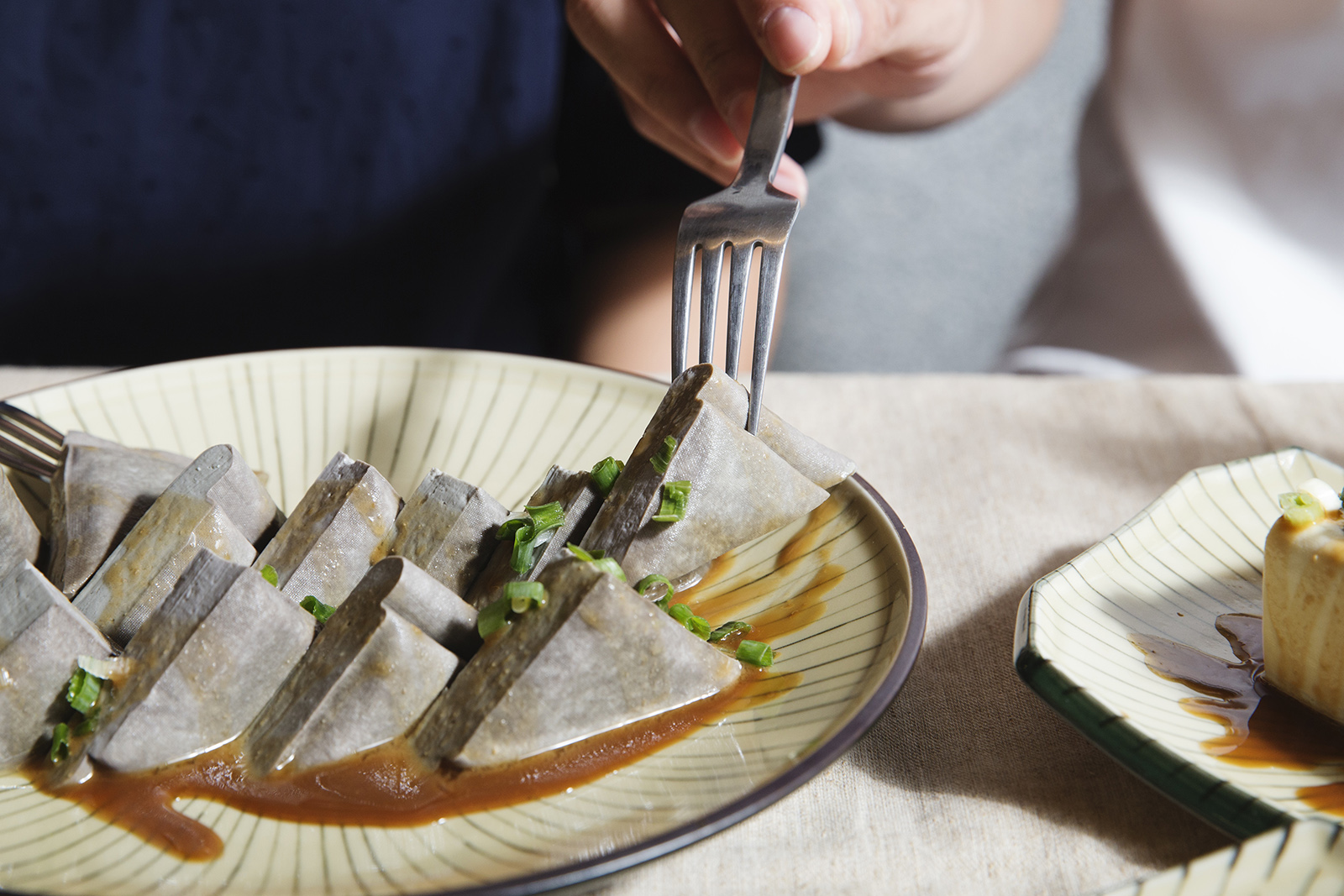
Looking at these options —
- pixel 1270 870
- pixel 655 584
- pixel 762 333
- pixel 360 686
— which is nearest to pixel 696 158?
pixel 762 333

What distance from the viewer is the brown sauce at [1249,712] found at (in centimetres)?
104

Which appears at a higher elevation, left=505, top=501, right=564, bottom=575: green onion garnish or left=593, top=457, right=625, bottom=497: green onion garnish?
left=593, top=457, right=625, bottom=497: green onion garnish

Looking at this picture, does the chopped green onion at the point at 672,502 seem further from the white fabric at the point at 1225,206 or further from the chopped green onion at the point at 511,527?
the white fabric at the point at 1225,206

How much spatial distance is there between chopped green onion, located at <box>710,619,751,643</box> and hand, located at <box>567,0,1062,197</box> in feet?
2.72

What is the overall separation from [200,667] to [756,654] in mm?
582

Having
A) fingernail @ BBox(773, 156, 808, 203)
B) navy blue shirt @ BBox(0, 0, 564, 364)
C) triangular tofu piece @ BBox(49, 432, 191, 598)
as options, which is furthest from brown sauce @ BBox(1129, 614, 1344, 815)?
navy blue shirt @ BBox(0, 0, 564, 364)

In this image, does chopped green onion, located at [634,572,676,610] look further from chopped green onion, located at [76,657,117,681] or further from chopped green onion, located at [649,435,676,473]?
chopped green onion, located at [76,657,117,681]

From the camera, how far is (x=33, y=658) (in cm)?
Answer: 100

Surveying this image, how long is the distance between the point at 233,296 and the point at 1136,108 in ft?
9.45

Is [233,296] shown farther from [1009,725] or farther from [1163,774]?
[1163,774]

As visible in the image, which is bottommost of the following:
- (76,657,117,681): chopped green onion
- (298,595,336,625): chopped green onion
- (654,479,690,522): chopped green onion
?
(76,657,117,681): chopped green onion

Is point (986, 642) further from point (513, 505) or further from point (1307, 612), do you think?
point (513, 505)

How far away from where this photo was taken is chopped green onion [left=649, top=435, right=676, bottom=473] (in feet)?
3.82

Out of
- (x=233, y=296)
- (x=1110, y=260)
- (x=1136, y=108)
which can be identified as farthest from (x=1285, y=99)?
(x=233, y=296)
